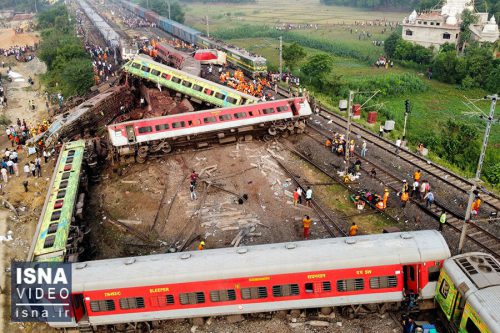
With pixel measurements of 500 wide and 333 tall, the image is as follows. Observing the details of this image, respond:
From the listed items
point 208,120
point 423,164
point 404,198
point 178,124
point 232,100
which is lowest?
point 423,164

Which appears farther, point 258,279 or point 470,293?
point 258,279

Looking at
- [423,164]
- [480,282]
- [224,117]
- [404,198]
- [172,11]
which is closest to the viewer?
[480,282]

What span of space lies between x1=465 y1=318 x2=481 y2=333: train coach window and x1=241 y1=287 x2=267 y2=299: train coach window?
684cm

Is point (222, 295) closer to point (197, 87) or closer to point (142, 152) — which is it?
point (142, 152)

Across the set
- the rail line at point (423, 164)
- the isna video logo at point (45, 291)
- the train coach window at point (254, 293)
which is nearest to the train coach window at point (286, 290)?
the train coach window at point (254, 293)

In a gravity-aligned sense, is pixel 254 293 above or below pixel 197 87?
below

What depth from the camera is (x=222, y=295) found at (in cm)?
1678

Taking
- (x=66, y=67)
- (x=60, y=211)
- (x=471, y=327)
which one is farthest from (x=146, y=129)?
(x=471, y=327)

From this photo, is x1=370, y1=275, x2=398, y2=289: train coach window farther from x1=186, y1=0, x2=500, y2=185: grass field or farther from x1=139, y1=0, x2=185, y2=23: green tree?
x1=139, y1=0, x2=185, y2=23: green tree

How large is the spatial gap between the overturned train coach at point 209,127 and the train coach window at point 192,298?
692 inches

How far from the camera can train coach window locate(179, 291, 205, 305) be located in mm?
16766

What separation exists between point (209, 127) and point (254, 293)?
19.2m

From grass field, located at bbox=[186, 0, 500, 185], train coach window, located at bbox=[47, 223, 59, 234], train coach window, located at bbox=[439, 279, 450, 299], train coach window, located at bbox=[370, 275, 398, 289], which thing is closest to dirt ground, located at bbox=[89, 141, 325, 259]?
train coach window, located at bbox=[47, 223, 59, 234]

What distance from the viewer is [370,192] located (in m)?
26.8
